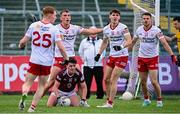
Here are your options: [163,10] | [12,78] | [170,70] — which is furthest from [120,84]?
[163,10]

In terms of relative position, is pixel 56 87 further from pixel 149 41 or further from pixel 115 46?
pixel 149 41

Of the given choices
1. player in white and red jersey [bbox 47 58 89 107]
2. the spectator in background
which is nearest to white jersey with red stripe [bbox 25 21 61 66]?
player in white and red jersey [bbox 47 58 89 107]

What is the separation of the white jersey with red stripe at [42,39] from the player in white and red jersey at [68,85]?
239 cm

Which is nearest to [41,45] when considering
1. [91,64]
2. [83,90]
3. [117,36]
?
[83,90]

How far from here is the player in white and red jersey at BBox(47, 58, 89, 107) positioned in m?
19.9

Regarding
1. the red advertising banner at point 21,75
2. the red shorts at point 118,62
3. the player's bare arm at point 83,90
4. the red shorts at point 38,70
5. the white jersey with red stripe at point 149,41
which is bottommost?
the red advertising banner at point 21,75

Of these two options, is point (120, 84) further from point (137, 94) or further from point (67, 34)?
point (67, 34)

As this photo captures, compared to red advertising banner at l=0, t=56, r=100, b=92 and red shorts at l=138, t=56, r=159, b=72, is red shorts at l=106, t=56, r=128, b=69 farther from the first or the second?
red advertising banner at l=0, t=56, r=100, b=92

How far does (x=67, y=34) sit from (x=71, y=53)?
0.52 metres

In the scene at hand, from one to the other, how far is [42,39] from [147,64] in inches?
169

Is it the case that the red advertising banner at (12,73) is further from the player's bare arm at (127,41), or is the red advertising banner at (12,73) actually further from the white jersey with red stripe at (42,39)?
the white jersey with red stripe at (42,39)

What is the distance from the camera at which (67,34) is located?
2041cm

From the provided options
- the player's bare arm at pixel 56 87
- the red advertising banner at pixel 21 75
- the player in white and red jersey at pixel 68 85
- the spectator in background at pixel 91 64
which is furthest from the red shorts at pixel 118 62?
the red advertising banner at pixel 21 75

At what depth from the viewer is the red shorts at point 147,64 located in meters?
20.6
